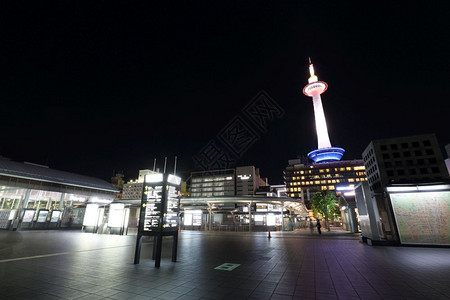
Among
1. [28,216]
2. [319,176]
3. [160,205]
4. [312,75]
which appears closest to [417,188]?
[160,205]

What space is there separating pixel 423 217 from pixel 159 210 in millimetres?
19440

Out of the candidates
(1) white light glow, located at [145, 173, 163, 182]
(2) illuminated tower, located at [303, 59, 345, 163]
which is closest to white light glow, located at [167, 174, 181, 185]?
(1) white light glow, located at [145, 173, 163, 182]

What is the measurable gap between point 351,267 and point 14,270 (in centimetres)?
1358

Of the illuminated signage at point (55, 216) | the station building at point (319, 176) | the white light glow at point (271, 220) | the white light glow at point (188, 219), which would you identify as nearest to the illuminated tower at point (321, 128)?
the station building at point (319, 176)

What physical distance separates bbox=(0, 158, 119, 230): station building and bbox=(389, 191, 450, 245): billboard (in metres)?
32.8

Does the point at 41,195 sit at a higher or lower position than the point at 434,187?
higher

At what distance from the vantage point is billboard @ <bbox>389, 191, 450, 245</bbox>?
14.5 metres

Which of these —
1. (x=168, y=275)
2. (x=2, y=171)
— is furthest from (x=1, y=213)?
(x=168, y=275)

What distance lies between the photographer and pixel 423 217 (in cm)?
1505

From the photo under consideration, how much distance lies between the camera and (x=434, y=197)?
49.2 feet

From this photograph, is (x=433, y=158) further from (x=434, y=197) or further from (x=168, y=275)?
(x=168, y=275)

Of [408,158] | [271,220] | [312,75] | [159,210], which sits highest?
[312,75]

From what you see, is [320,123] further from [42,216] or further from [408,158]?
[42,216]

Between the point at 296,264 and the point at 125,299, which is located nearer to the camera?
the point at 125,299
